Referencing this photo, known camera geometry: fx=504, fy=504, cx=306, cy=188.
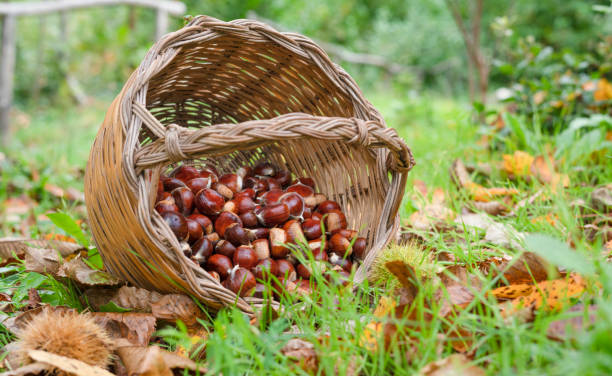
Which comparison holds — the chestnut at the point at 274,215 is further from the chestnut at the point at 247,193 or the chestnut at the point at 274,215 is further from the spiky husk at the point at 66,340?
the spiky husk at the point at 66,340

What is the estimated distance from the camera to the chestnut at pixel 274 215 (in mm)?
1415

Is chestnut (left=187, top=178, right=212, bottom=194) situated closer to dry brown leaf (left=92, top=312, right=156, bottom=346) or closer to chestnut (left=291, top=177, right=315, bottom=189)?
chestnut (left=291, top=177, right=315, bottom=189)

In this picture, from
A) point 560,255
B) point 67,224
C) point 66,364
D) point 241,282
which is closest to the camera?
point 560,255

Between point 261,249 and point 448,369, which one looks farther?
point 261,249

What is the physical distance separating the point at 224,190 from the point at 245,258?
0.33 meters

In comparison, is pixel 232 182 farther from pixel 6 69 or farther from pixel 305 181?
pixel 6 69

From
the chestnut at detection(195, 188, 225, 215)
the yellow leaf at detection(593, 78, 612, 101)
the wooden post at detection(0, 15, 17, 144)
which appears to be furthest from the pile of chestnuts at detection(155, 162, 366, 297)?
the wooden post at detection(0, 15, 17, 144)

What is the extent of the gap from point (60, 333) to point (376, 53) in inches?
378

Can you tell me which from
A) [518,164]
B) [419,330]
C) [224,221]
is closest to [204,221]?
[224,221]

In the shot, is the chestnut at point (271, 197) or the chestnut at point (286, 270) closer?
the chestnut at point (286, 270)

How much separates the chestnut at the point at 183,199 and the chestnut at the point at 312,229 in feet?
1.08

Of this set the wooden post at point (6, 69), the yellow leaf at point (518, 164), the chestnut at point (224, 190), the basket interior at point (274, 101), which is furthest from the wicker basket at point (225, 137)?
the wooden post at point (6, 69)

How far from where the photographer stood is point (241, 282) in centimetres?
119

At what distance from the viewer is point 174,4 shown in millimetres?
5258
